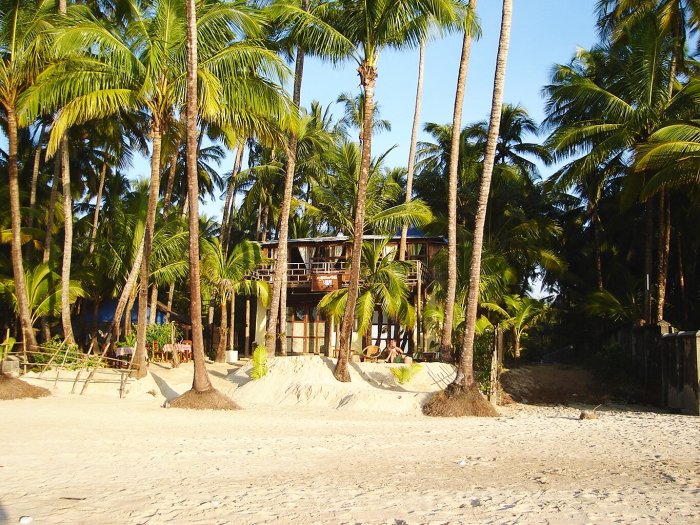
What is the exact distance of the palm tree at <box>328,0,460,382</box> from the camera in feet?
55.0

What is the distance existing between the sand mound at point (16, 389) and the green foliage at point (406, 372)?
8.41 meters

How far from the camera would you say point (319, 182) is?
31406 mm

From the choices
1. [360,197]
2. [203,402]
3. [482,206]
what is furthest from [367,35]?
[203,402]

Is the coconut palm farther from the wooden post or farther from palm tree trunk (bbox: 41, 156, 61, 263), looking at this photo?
palm tree trunk (bbox: 41, 156, 61, 263)

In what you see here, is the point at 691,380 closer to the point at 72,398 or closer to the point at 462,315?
the point at 462,315

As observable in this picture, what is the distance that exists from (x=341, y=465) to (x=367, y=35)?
463 inches

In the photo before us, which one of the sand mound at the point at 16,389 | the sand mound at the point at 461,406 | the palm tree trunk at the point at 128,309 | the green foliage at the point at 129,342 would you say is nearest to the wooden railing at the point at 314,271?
the palm tree trunk at the point at 128,309

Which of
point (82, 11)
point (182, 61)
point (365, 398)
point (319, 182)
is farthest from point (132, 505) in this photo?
point (319, 182)

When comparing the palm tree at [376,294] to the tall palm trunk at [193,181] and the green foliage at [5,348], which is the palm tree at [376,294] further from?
the green foliage at [5,348]

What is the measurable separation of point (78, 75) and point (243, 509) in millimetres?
13471

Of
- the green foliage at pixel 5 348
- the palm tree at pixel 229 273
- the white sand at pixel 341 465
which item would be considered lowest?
the white sand at pixel 341 465

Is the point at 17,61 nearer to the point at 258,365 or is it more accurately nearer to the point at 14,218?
the point at 14,218

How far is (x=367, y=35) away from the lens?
1723 centimetres

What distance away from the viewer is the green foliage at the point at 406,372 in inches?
698
